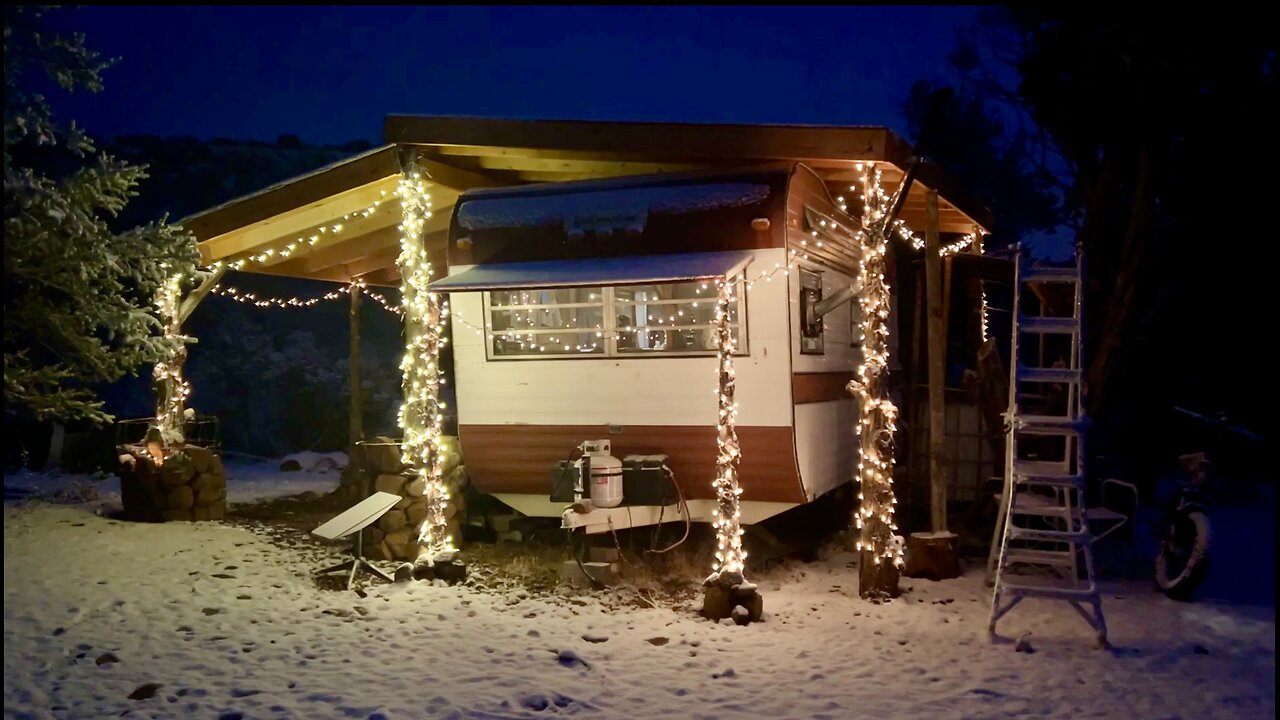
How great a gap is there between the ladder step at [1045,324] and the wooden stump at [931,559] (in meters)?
2.07

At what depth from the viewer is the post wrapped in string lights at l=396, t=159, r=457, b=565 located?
8086mm

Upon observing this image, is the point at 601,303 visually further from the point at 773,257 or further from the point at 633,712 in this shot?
the point at 633,712

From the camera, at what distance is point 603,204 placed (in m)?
8.32

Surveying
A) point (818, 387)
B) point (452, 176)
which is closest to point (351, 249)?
point (452, 176)

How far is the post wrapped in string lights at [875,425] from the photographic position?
7449mm

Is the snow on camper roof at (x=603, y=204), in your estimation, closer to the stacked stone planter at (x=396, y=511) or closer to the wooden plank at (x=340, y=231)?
the wooden plank at (x=340, y=231)

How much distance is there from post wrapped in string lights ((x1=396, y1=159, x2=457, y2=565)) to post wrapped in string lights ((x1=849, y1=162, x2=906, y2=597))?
11.9 ft

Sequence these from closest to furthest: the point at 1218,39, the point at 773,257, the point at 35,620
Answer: the point at 35,620 < the point at 773,257 < the point at 1218,39

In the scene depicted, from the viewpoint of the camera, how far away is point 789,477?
7875mm

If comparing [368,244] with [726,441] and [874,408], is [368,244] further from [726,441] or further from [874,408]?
[874,408]

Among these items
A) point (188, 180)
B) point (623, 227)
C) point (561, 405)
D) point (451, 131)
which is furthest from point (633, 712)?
point (188, 180)

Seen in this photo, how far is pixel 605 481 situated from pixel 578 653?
1982 millimetres

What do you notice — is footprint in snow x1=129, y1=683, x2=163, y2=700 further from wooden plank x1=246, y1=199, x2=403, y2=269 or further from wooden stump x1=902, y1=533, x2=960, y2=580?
wooden stump x1=902, y1=533, x2=960, y2=580

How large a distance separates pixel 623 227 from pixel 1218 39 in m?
9.21
